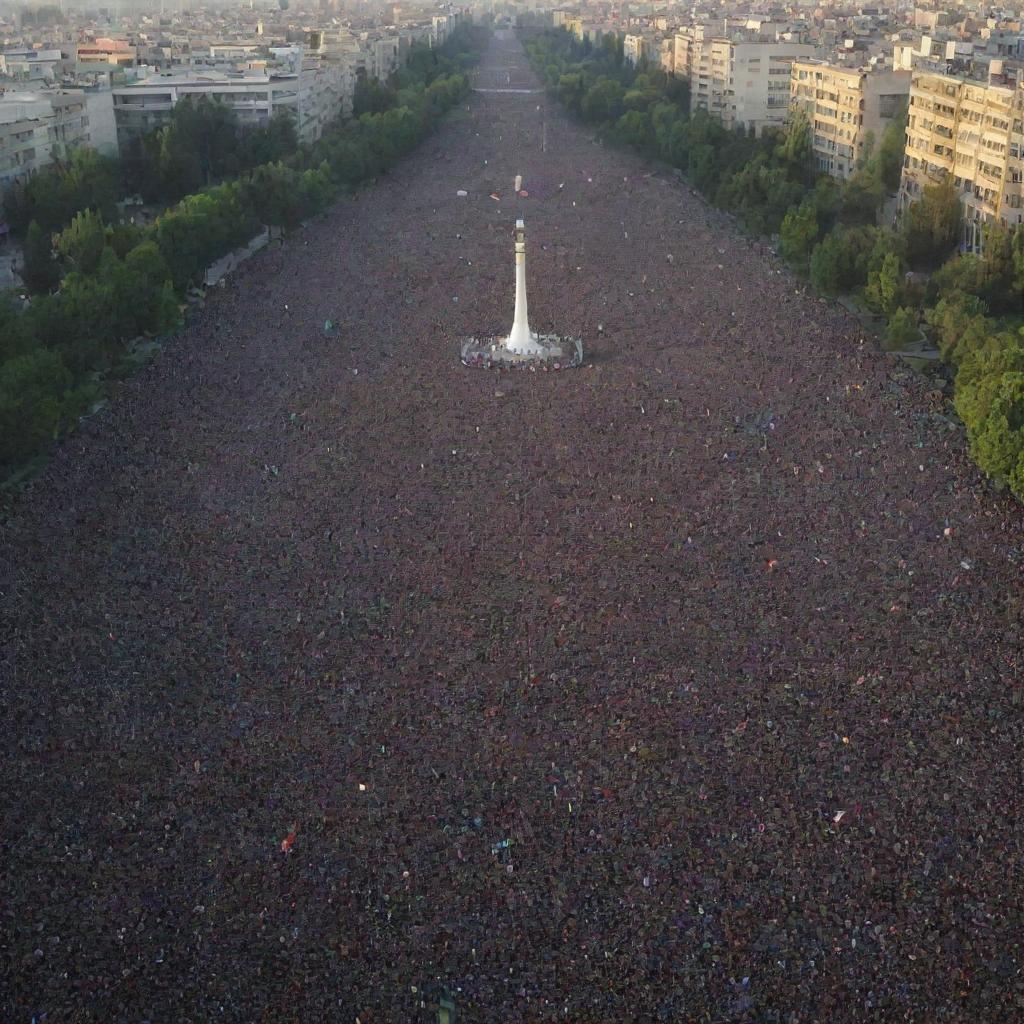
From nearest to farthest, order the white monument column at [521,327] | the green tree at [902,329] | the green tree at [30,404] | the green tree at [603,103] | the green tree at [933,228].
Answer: the green tree at [30,404]
the green tree at [902,329]
the white monument column at [521,327]
the green tree at [933,228]
the green tree at [603,103]

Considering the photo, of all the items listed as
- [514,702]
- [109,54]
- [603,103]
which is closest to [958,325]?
[514,702]

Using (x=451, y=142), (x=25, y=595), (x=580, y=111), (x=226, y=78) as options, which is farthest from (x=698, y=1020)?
(x=580, y=111)

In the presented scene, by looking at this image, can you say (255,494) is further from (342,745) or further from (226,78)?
(226,78)

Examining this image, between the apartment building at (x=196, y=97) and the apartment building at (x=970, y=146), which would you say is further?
the apartment building at (x=196, y=97)

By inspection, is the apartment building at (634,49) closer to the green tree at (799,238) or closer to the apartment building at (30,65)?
the apartment building at (30,65)

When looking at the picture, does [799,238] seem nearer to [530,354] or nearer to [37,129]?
[530,354]

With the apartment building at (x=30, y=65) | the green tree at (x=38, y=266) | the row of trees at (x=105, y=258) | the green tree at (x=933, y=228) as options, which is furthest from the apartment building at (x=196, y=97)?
the green tree at (x=933, y=228)
